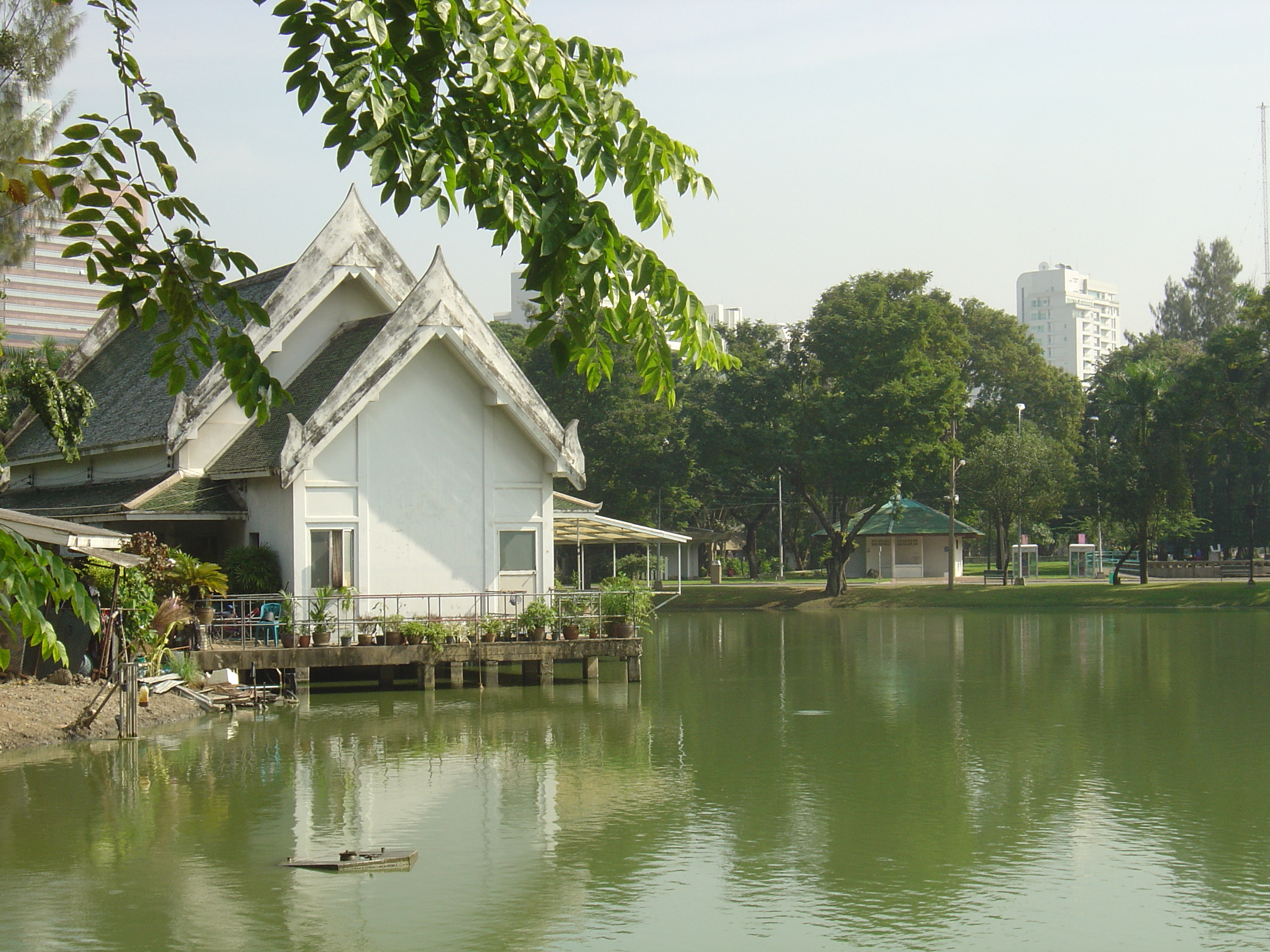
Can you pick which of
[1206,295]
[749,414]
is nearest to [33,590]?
[749,414]

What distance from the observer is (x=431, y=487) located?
26656mm

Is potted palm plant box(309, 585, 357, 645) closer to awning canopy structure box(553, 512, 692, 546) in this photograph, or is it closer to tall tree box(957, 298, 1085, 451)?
awning canopy structure box(553, 512, 692, 546)

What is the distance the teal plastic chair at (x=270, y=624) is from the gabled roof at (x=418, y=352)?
2211mm

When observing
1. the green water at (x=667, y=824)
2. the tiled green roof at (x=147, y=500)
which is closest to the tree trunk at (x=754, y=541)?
the tiled green roof at (x=147, y=500)

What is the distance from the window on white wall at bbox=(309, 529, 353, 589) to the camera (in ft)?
83.1

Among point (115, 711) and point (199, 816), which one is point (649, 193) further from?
point (115, 711)

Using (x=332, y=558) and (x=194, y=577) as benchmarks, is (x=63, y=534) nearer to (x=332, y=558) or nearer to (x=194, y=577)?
(x=194, y=577)

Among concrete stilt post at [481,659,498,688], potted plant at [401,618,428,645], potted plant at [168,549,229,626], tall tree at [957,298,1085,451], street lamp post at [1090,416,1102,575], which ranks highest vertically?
tall tree at [957,298,1085,451]

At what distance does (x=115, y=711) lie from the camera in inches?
767

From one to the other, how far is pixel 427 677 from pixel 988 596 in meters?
36.2

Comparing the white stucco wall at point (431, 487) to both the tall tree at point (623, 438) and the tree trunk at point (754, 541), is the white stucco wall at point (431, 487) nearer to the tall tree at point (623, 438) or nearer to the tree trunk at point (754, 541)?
the tall tree at point (623, 438)

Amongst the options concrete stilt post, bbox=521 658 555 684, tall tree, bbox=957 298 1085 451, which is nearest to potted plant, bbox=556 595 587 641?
concrete stilt post, bbox=521 658 555 684

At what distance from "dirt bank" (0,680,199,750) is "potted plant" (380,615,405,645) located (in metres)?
3.94

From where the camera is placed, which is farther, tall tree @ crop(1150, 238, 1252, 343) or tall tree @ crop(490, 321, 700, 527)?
tall tree @ crop(1150, 238, 1252, 343)
